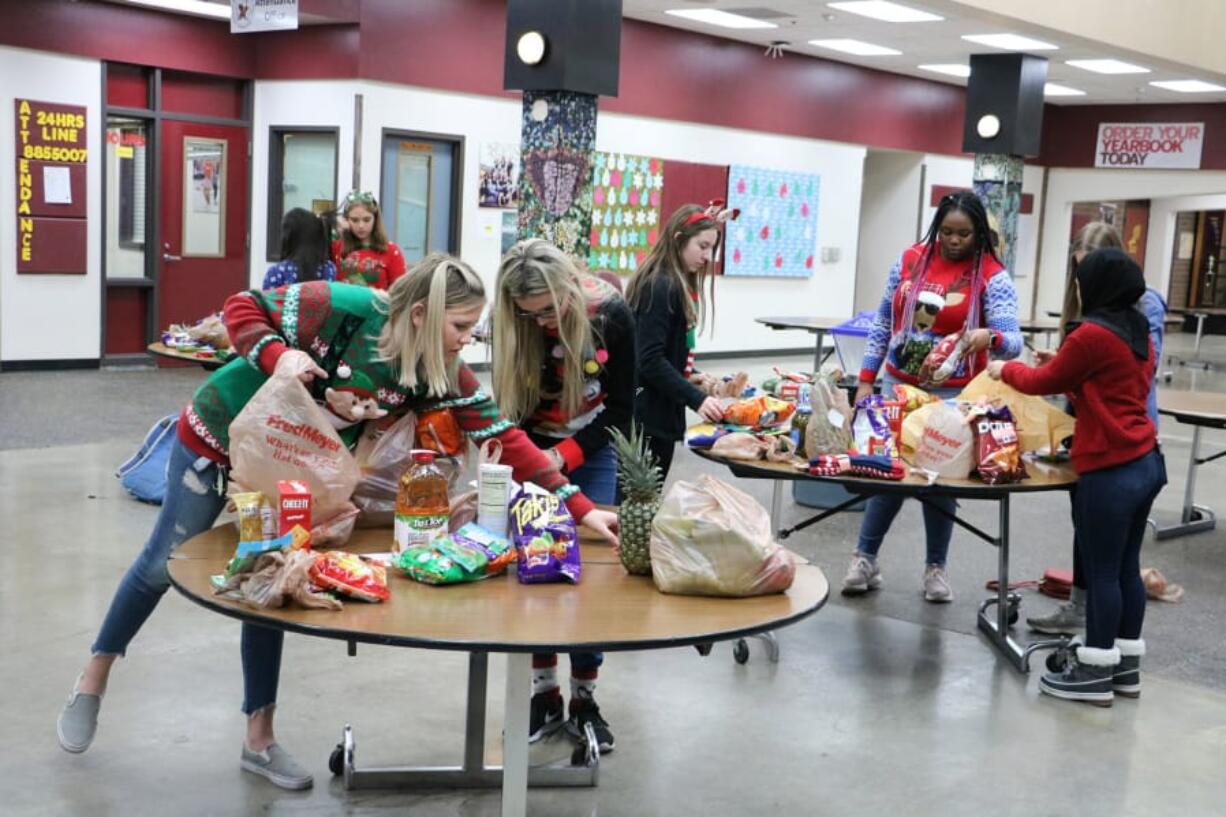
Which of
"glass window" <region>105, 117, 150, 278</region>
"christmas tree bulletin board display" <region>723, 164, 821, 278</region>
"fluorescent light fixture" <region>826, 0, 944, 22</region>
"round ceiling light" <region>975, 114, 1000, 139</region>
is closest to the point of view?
"glass window" <region>105, 117, 150, 278</region>

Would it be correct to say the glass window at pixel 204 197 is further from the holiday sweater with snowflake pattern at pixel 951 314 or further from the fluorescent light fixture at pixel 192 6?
the holiday sweater with snowflake pattern at pixel 951 314

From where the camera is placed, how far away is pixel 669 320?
4.34 metres

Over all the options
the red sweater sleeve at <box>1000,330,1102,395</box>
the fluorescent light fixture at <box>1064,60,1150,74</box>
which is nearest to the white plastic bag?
the red sweater sleeve at <box>1000,330,1102,395</box>

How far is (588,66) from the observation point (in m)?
7.60

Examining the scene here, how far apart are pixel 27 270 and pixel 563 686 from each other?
307 inches

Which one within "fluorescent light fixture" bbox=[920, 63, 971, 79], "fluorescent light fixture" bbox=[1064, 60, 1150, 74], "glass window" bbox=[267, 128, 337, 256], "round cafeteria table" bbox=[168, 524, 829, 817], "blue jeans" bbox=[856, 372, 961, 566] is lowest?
"blue jeans" bbox=[856, 372, 961, 566]

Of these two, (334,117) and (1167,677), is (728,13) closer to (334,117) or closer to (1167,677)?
(334,117)

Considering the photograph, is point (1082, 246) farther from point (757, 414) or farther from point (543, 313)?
point (543, 313)

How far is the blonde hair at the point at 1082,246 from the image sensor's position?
175 inches

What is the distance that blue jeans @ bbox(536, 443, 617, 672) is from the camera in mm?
3549

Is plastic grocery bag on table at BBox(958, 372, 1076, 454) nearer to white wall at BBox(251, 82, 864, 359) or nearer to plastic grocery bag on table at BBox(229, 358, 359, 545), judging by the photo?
plastic grocery bag on table at BBox(229, 358, 359, 545)

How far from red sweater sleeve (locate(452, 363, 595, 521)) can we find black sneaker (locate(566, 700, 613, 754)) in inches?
30.4

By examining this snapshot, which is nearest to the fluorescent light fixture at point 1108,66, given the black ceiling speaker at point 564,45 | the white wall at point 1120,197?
the white wall at point 1120,197

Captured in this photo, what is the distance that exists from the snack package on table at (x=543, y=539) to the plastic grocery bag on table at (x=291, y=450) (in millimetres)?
367
